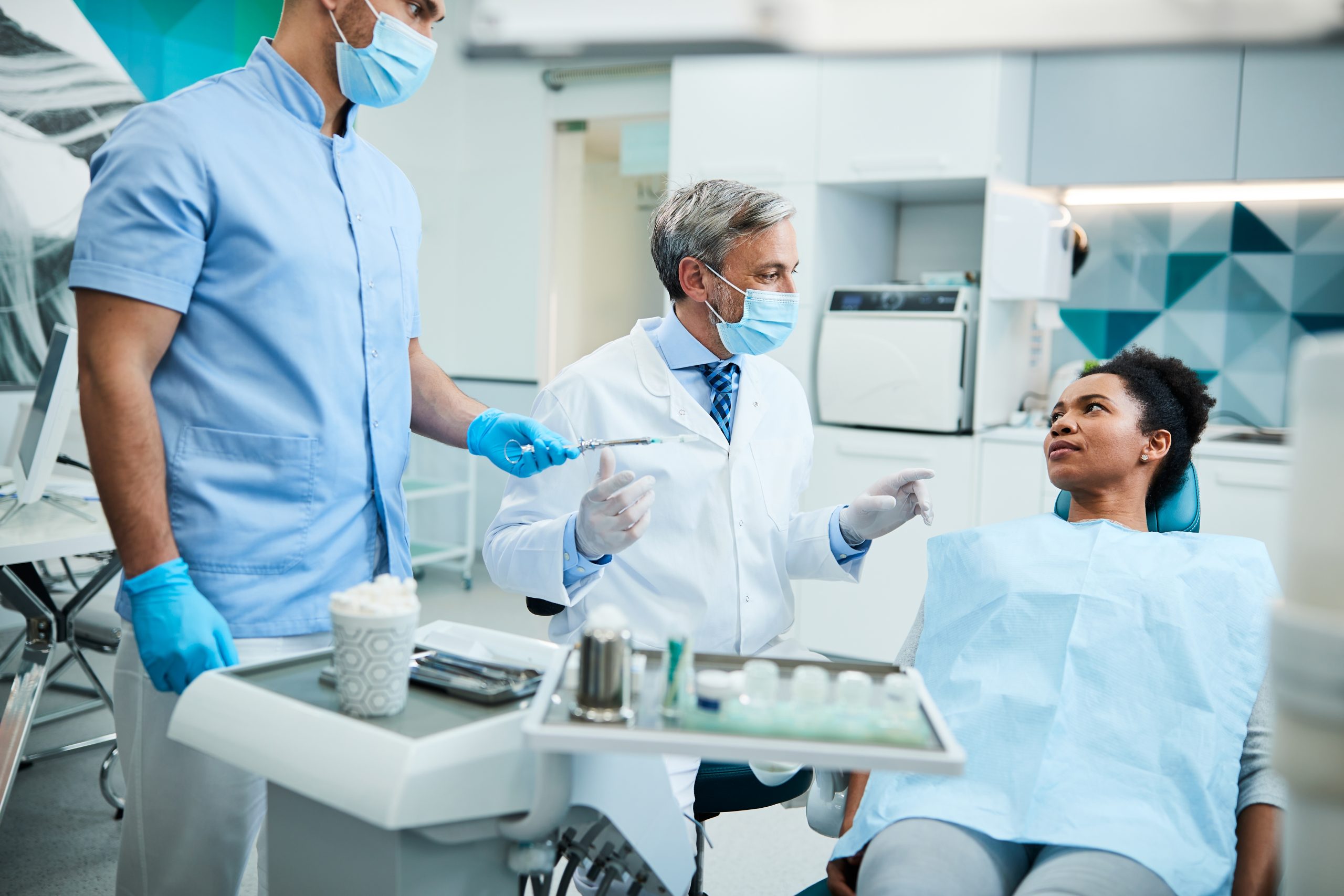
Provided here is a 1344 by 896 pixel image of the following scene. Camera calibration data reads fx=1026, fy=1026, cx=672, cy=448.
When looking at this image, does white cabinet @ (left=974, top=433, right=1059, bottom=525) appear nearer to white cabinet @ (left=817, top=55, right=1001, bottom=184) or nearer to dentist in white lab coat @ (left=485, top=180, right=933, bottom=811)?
white cabinet @ (left=817, top=55, right=1001, bottom=184)

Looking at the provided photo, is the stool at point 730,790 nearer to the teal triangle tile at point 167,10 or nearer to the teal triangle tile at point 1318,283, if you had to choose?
the teal triangle tile at point 1318,283

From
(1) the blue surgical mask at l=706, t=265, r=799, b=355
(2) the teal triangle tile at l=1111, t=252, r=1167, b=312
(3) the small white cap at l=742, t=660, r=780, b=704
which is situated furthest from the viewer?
(2) the teal triangle tile at l=1111, t=252, r=1167, b=312

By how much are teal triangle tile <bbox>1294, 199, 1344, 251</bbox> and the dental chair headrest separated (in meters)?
2.18

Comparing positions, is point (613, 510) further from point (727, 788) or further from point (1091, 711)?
point (1091, 711)

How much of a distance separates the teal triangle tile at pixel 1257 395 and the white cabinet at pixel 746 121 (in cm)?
164

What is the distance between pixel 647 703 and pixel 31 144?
3.77m

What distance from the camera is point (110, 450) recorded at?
Answer: 114cm

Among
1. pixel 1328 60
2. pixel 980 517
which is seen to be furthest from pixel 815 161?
pixel 1328 60

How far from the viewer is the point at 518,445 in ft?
5.01

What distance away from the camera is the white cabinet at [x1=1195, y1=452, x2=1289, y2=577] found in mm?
3021

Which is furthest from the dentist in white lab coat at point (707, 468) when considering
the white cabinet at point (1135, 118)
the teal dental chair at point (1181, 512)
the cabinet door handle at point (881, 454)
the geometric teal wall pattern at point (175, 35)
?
the geometric teal wall pattern at point (175, 35)

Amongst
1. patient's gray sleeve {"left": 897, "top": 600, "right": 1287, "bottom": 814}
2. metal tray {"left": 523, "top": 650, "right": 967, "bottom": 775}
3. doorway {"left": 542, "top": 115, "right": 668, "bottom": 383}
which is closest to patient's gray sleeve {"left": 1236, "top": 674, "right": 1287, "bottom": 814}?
patient's gray sleeve {"left": 897, "top": 600, "right": 1287, "bottom": 814}

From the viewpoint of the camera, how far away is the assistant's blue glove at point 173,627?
44.3 inches

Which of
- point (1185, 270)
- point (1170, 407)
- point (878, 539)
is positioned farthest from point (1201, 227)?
point (1170, 407)
